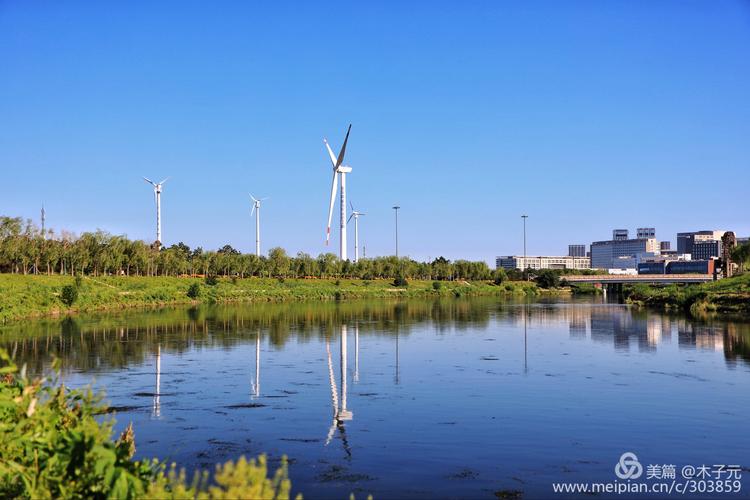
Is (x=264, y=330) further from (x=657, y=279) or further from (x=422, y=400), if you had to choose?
(x=657, y=279)

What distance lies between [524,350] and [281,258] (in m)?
102

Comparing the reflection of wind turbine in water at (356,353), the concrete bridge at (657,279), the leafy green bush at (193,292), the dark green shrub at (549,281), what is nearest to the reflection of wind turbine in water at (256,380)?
the reflection of wind turbine in water at (356,353)

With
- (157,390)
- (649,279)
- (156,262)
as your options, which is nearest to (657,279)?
(649,279)

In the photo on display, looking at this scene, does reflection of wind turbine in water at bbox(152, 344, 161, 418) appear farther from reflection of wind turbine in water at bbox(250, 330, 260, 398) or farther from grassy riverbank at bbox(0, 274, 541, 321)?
grassy riverbank at bbox(0, 274, 541, 321)

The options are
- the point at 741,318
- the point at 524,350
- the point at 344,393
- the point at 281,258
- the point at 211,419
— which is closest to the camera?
the point at 211,419

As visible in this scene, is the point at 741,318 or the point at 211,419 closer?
the point at 211,419

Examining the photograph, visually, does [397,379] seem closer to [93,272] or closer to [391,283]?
[93,272]

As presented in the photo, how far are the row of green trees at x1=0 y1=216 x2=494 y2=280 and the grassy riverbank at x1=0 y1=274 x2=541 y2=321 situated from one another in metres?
3.79

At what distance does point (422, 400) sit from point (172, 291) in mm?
73915

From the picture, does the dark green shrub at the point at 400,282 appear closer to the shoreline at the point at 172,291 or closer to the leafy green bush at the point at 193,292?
the shoreline at the point at 172,291

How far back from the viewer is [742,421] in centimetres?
1994

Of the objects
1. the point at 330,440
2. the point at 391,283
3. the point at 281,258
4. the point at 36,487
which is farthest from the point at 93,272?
the point at 36,487

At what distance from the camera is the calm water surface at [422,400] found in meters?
15.5

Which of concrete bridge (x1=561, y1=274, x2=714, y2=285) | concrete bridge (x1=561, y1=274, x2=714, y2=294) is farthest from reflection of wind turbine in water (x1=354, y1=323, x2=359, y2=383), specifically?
concrete bridge (x1=561, y1=274, x2=714, y2=285)
